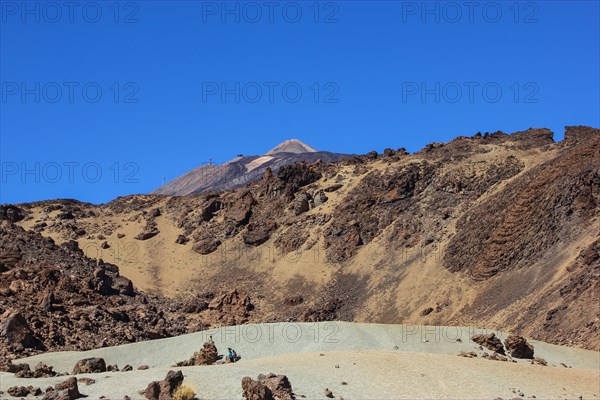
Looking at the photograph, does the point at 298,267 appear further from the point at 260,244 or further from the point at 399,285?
A: the point at 399,285

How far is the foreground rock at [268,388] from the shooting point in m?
23.2

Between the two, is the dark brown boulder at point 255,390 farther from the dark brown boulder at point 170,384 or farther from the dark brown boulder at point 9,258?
the dark brown boulder at point 9,258

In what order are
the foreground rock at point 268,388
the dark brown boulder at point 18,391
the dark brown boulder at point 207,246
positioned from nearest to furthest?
the foreground rock at point 268,388, the dark brown boulder at point 18,391, the dark brown boulder at point 207,246

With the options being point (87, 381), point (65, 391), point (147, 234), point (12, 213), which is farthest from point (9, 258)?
point (12, 213)

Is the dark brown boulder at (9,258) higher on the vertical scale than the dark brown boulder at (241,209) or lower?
lower

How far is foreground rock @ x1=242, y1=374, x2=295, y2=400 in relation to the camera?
912 inches

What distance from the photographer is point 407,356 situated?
29328 mm

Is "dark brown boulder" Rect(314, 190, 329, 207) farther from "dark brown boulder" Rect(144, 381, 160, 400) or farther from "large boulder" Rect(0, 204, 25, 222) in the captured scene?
"dark brown boulder" Rect(144, 381, 160, 400)

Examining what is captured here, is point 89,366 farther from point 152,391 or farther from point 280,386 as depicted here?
point 280,386

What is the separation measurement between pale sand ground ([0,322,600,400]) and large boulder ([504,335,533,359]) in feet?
3.94

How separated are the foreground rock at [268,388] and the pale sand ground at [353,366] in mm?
600

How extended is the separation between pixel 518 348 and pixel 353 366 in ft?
29.8

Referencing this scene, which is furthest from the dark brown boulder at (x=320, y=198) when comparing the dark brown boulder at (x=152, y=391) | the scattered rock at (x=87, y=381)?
the dark brown boulder at (x=152, y=391)

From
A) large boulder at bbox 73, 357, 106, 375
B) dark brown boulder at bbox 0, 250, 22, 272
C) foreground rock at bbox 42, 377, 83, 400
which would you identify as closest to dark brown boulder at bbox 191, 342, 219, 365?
large boulder at bbox 73, 357, 106, 375
